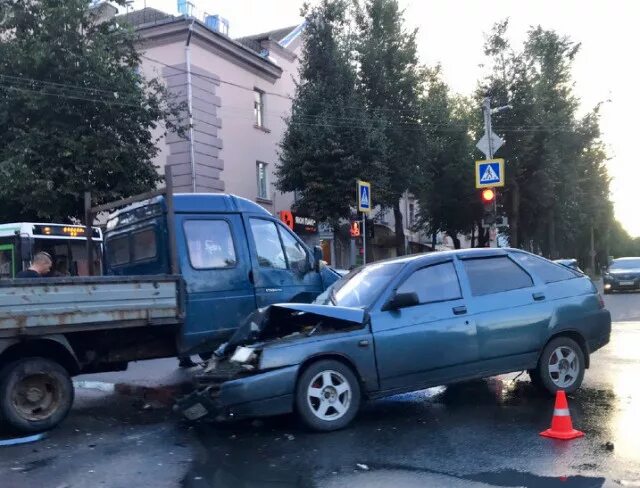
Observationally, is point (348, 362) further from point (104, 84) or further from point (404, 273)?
point (104, 84)

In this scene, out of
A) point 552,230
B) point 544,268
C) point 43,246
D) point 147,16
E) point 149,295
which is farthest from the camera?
point 552,230

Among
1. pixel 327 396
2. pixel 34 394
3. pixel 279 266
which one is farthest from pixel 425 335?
pixel 34 394

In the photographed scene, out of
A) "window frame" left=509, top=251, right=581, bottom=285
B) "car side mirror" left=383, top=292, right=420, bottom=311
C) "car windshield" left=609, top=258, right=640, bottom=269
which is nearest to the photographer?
"car side mirror" left=383, top=292, right=420, bottom=311

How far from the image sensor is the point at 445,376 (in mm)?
6320

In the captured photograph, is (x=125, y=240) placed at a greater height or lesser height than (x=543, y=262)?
greater

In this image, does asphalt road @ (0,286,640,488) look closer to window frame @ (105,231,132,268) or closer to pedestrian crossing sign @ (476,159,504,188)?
window frame @ (105,231,132,268)

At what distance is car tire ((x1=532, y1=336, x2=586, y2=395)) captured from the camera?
689 cm

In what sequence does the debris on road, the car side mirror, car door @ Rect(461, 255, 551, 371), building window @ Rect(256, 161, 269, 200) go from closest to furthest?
the debris on road, the car side mirror, car door @ Rect(461, 255, 551, 371), building window @ Rect(256, 161, 269, 200)

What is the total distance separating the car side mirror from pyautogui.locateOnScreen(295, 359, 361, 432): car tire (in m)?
0.72

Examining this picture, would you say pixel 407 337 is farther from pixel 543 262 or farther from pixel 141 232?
pixel 141 232

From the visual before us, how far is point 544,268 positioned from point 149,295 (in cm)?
420

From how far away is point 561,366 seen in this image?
7.00 m

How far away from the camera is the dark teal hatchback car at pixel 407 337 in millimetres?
5797

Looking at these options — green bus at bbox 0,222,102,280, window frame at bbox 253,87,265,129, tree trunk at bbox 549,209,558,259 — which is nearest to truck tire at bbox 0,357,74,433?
green bus at bbox 0,222,102,280
